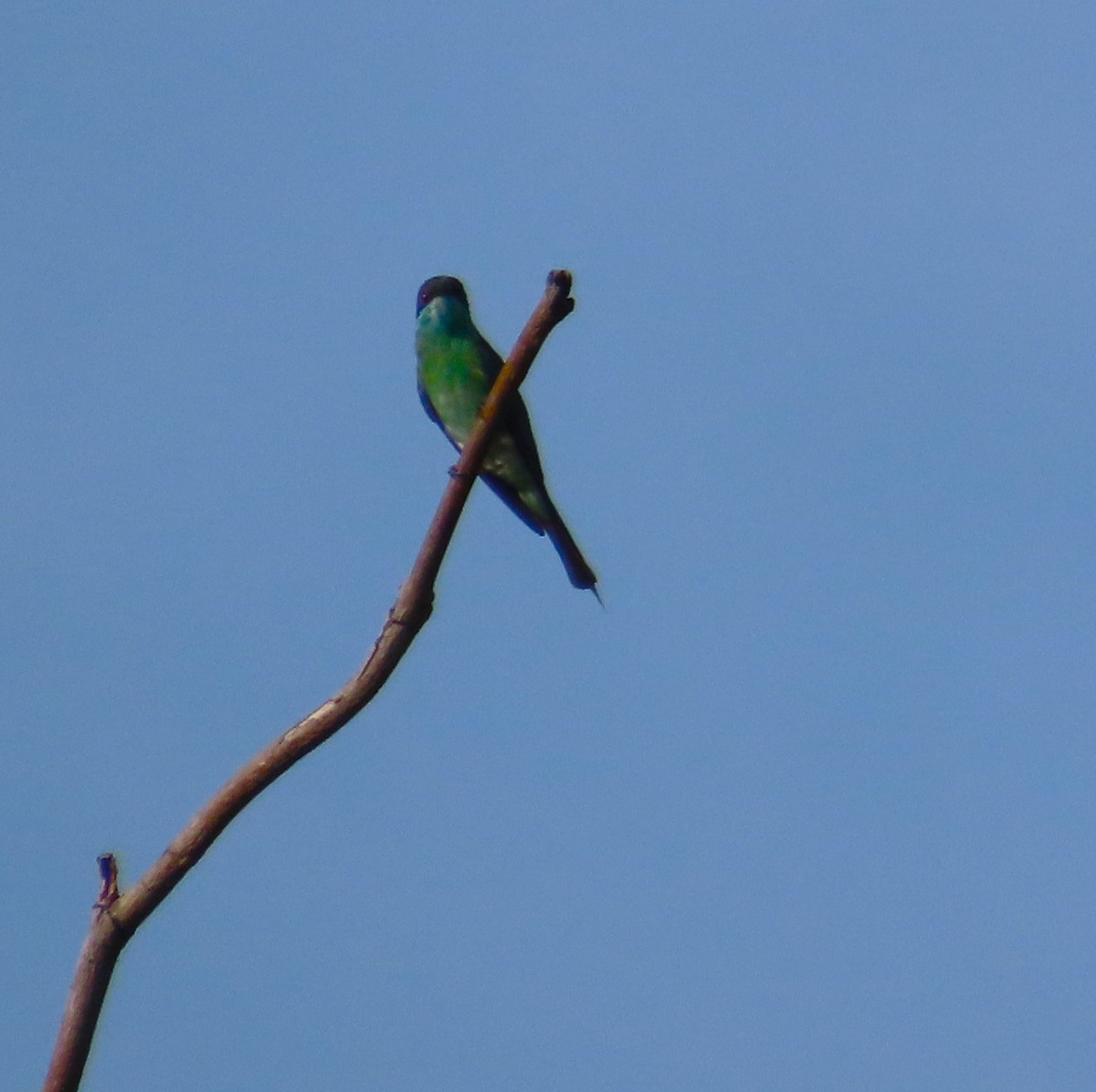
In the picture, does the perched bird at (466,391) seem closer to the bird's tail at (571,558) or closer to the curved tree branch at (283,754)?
the bird's tail at (571,558)

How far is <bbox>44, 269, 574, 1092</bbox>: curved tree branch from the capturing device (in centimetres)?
338

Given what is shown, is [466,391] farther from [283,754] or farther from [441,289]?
[283,754]

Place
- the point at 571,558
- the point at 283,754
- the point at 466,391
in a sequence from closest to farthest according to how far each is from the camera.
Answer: the point at 283,754, the point at 571,558, the point at 466,391

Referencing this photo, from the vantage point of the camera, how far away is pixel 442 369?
8914 millimetres

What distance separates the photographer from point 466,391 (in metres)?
8.77

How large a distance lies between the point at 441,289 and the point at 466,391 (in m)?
0.78

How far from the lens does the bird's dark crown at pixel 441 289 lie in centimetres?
931

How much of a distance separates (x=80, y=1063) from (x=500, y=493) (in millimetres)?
4478

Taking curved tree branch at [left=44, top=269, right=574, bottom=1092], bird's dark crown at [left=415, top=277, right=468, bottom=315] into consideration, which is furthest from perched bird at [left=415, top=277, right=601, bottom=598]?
curved tree branch at [left=44, top=269, right=574, bottom=1092]

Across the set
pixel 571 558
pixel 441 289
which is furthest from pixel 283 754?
pixel 441 289

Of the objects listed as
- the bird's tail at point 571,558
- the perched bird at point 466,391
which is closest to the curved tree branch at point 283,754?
the bird's tail at point 571,558

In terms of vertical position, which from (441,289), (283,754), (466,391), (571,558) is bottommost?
(283,754)

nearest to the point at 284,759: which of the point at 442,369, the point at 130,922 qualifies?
the point at 130,922

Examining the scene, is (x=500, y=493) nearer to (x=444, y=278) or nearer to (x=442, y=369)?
(x=442, y=369)
